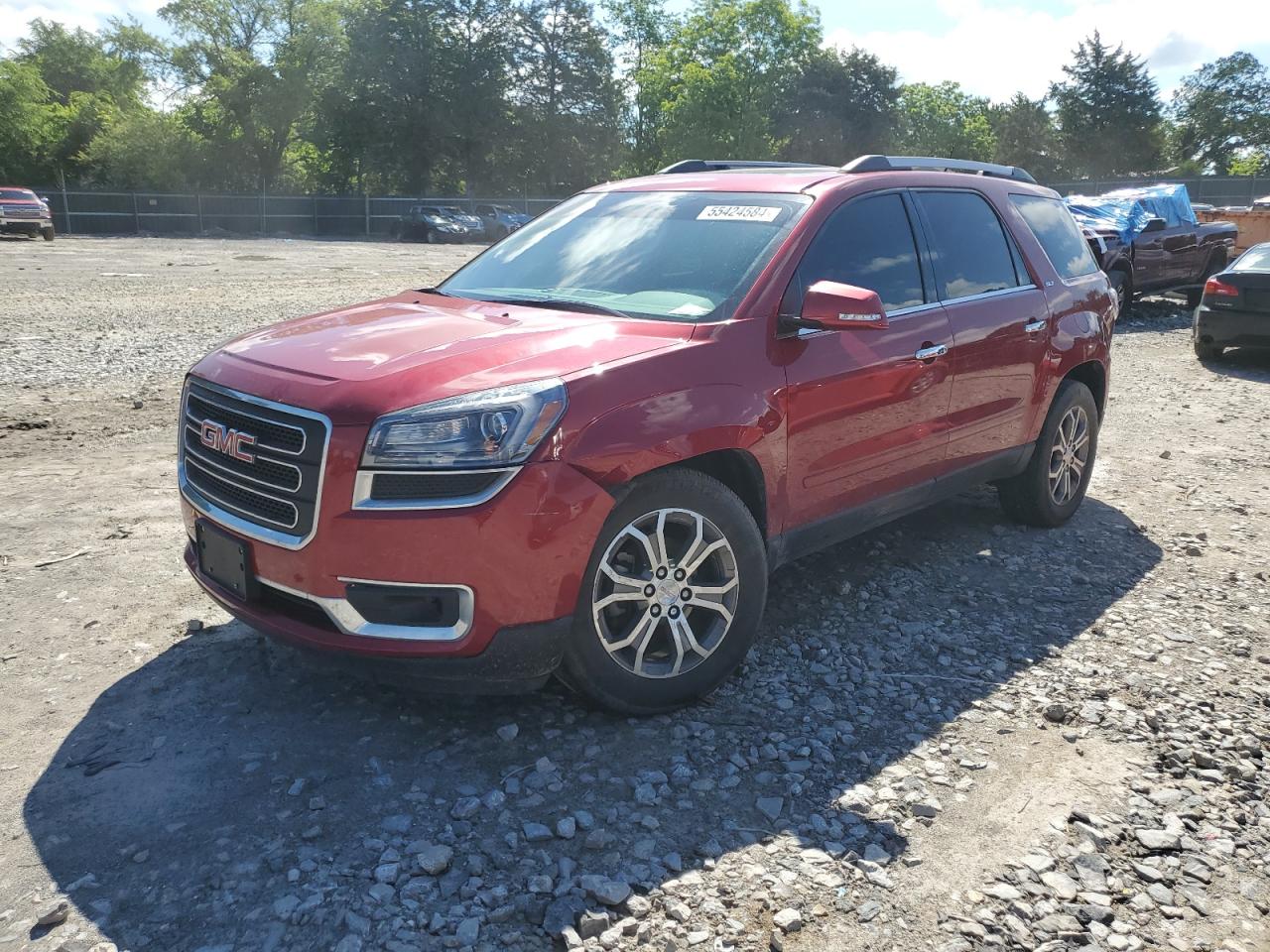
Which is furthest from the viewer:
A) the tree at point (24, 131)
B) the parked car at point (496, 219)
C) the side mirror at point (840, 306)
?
the tree at point (24, 131)

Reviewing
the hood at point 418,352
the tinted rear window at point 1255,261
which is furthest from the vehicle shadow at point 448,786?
the tinted rear window at point 1255,261

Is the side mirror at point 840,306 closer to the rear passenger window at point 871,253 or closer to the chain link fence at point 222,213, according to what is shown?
the rear passenger window at point 871,253

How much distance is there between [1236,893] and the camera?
278cm

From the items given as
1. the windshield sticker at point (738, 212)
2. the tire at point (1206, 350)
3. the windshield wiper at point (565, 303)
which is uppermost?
the windshield sticker at point (738, 212)

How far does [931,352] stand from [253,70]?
6052 centimetres

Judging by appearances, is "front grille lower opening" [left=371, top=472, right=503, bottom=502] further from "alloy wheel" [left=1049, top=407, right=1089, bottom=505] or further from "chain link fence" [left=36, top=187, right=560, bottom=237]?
"chain link fence" [left=36, top=187, right=560, bottom=237]

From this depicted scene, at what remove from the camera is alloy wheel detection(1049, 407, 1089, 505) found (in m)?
5.73

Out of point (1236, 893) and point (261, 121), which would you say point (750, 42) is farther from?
point (1236, 893)

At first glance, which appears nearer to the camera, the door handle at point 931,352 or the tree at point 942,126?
the door handle at point 931,352

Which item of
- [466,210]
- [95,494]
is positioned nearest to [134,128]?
[466,210]

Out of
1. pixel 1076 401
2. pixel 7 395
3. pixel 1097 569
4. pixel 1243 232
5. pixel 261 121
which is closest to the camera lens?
pixel 1097 569

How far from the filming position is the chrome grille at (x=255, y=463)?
310cm

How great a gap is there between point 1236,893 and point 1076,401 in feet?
11.3

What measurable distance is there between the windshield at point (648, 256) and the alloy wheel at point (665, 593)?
828 millimetres
